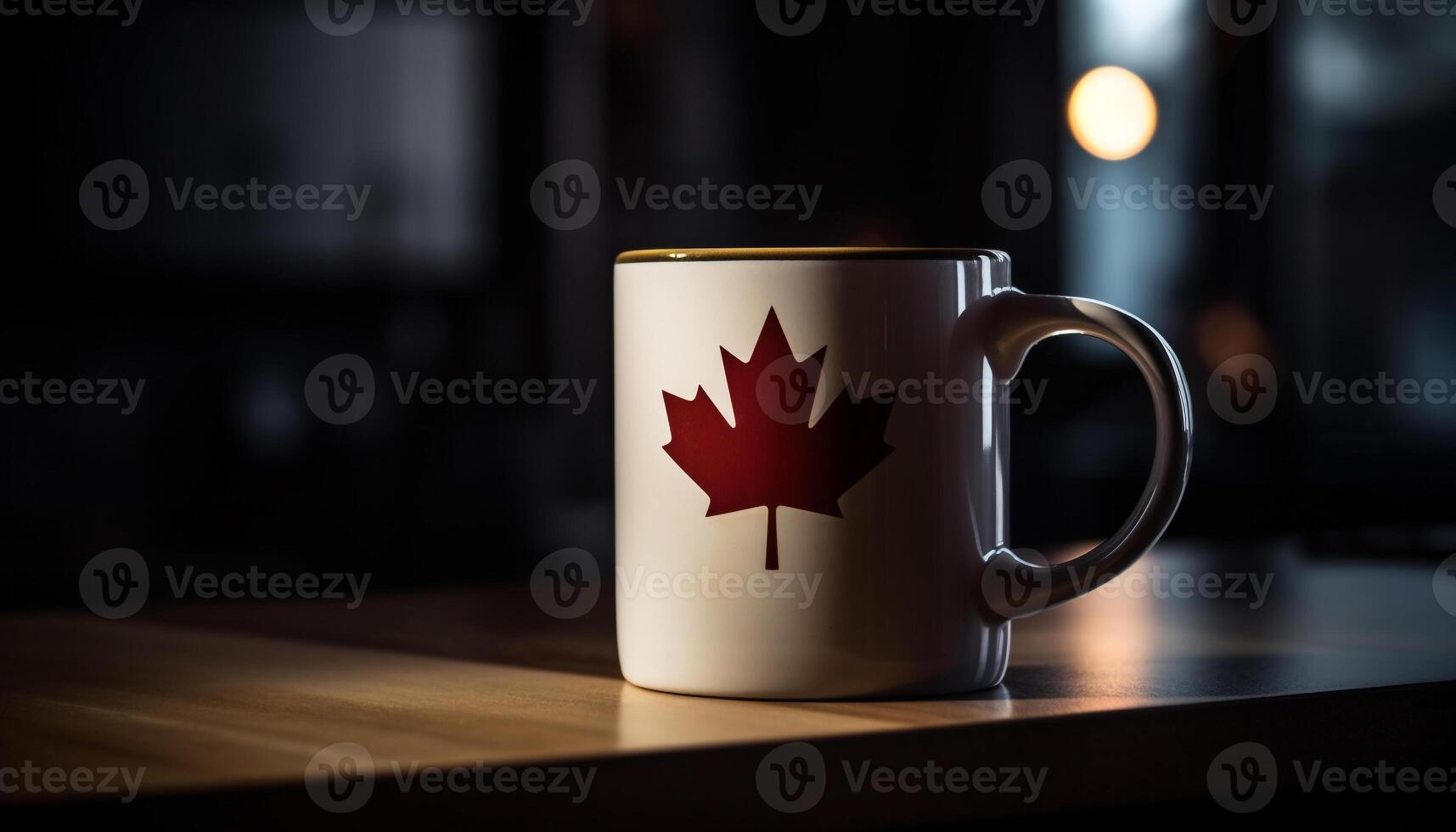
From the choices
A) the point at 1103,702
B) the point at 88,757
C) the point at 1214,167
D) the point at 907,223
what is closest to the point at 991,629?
the point at 1103,702

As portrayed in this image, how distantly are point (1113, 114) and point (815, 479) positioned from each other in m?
1.79

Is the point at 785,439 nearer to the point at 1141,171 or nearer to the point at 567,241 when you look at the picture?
the point at 567,241

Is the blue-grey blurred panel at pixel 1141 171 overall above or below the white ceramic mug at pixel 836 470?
above

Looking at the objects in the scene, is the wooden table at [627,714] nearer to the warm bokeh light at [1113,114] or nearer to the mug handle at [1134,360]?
the mug handle at [1134,360]

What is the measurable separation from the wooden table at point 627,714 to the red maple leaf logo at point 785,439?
7cm

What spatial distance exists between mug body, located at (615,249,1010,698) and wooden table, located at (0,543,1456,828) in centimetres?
2

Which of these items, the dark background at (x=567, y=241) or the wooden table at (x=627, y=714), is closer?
the wooden table at (x=627, y=714)

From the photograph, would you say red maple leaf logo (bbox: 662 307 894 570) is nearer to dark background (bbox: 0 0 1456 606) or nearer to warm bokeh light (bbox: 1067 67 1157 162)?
dark background (bbox: 0 0 1456 606)

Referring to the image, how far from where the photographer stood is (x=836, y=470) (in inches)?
20.3

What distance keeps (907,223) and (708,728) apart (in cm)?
157

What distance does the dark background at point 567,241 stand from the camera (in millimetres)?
1454

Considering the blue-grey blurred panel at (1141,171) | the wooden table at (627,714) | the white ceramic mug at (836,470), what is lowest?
the wooden table at (627,714)

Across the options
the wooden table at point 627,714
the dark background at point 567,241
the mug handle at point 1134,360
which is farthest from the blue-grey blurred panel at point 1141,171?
the mug handle at point 1134,360

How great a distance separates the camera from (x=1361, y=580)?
0.83 metres
